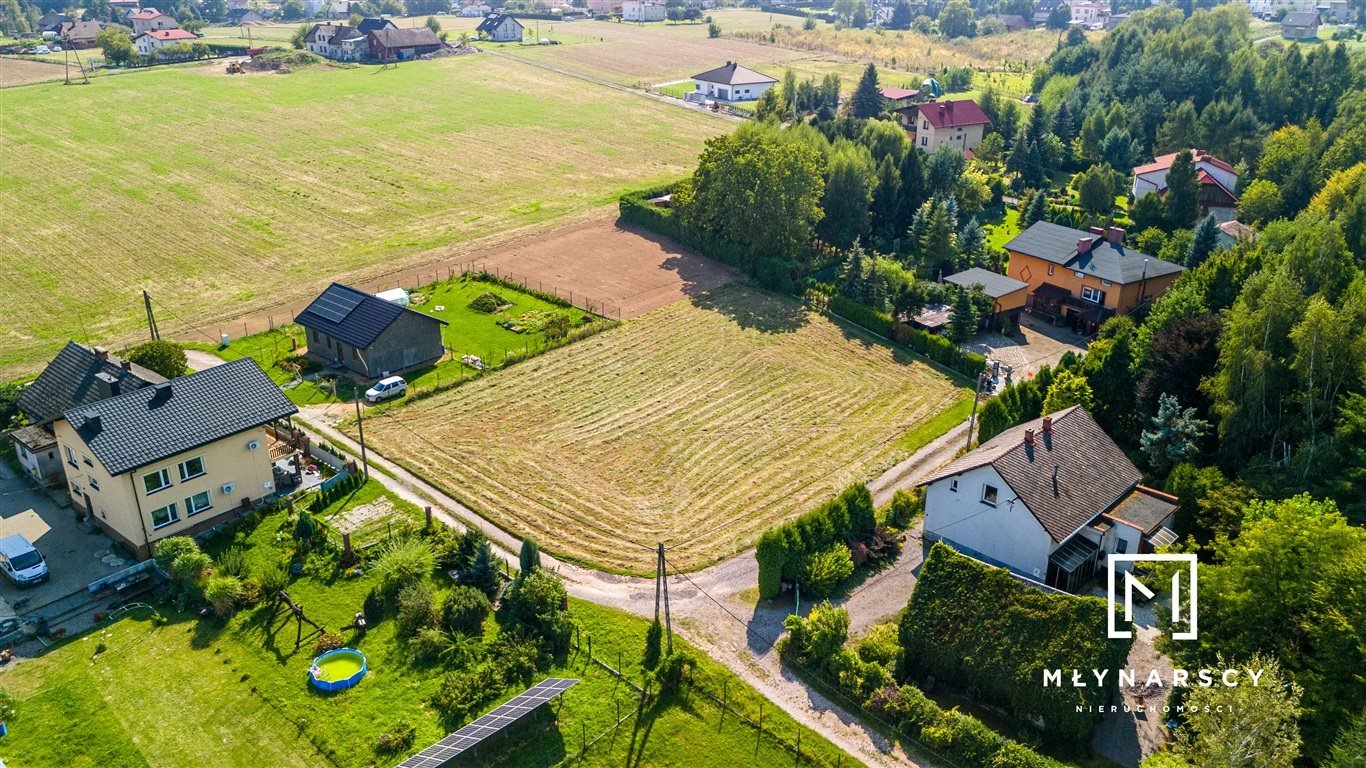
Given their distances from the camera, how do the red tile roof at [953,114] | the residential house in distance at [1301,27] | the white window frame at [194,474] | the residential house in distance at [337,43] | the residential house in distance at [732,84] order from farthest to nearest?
the residential house in distance at [1301,27]
the residential house in distance at [337,43]
the residential house in distance at [732,84]
the red tile roof at [953,114]
the white window frame at [194,474]

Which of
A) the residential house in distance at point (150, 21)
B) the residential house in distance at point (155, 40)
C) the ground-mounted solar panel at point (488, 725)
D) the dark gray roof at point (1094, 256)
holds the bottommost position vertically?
the ground-mounted solar panel at point (488, 725)

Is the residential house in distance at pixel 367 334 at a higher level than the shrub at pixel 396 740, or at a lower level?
higher

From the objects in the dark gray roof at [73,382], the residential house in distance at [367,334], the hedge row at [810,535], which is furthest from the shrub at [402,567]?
the residential house in distance at [367,334]

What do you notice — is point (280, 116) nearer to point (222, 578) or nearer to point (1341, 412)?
point (222, 578)

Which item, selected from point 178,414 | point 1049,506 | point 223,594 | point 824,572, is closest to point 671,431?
point 824,572

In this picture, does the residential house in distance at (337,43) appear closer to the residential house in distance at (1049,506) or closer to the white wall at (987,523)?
the white wall at (987,523)

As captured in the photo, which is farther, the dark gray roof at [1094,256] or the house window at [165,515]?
the dark gray roof at [1094,256]

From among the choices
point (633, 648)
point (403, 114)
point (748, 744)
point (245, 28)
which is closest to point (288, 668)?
point (633, 648)

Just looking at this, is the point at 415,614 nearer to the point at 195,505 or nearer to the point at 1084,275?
the point at 195,505
